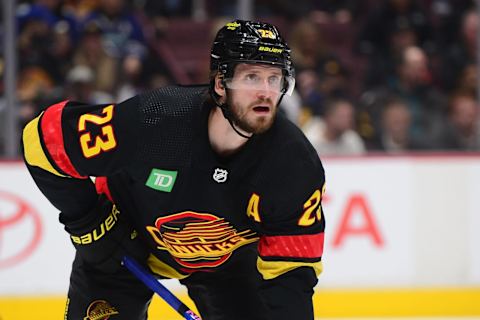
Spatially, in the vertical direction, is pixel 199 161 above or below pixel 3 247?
above

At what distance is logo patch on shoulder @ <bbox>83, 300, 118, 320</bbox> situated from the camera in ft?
9.77

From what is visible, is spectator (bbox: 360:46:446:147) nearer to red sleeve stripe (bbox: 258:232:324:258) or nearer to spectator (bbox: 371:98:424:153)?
spectator (bbox: 371:98:424:153)

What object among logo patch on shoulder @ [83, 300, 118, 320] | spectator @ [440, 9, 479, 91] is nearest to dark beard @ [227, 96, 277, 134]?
logo patch on shoulder @ [83, 300, 118, 320]

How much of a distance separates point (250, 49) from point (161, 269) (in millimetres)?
897

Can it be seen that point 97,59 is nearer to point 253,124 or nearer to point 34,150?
point 34,150

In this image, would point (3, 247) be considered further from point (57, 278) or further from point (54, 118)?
point (54, 118)

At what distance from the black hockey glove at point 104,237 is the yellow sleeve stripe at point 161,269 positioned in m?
0.08

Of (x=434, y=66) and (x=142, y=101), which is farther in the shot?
(x=434, y=66)

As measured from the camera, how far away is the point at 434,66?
5.57 m

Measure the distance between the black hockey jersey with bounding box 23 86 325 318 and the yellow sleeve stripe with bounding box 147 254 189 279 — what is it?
223 mm

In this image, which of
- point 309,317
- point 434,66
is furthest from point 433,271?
point 309,317

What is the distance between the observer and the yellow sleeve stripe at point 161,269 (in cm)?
313

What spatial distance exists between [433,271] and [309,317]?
2.35m

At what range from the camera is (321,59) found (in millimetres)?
5602
